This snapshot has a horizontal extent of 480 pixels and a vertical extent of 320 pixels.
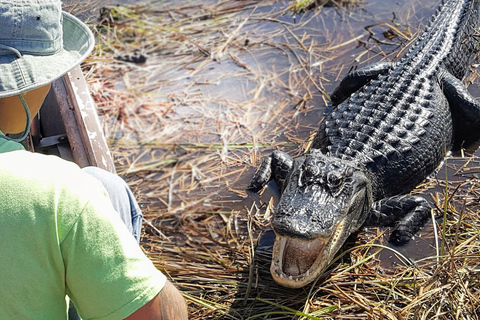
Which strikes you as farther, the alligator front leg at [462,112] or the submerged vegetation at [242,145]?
the alligator front leg at [462,112]

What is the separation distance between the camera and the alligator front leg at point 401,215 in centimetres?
306

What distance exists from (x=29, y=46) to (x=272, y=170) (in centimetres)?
240

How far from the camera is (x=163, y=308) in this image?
1.35 metres

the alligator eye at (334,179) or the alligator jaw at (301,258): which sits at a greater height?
the alligator eye at (334,179)

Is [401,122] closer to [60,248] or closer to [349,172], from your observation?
[349,172]

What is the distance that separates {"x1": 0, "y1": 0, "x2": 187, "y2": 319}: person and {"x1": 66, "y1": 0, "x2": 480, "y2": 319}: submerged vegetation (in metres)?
1.29

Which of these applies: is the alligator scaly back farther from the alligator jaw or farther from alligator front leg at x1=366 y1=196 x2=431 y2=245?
the alligator jaw

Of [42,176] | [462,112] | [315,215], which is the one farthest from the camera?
[462,112]

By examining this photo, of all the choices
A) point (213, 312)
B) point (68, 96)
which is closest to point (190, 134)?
point (68, 96)

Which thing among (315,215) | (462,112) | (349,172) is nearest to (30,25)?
(315,215)

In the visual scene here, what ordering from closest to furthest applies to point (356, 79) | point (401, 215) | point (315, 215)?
point (315, 215) < point (401, 215) < point (356, 79)

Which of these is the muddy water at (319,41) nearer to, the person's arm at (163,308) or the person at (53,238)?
the person's arm at (163,308)

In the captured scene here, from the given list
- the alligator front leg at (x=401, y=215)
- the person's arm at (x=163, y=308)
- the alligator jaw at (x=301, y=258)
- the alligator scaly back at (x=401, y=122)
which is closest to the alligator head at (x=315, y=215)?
the alligator jaw at (x=301, y=258)

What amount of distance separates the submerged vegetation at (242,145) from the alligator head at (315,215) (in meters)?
0.14
